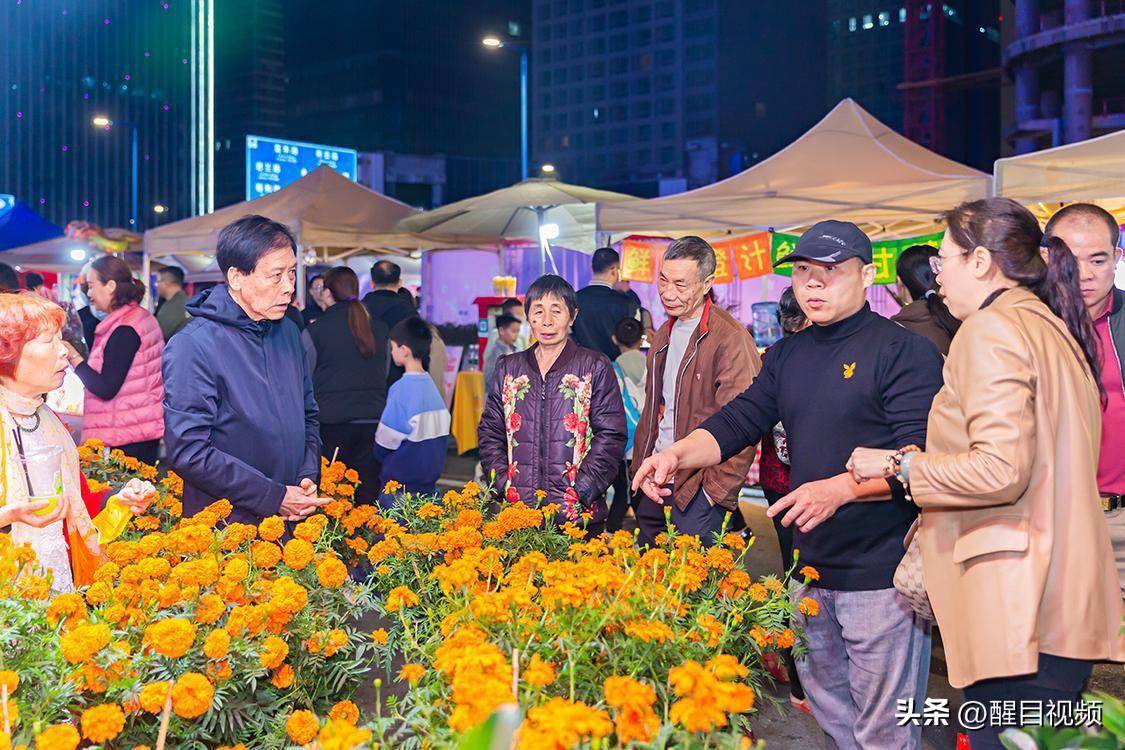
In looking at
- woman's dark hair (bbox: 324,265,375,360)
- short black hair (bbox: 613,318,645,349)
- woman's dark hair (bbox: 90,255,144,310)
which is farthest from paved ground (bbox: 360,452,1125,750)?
short black hair (bbox: 613,318,645,349)

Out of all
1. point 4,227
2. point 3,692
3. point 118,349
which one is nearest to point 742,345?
point 3,692

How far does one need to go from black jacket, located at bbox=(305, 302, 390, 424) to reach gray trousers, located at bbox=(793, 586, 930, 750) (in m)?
3.79

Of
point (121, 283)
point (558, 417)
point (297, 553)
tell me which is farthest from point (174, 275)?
point (297, 553)

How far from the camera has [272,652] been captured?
2051 millimetres

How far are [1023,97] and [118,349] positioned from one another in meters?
44.1

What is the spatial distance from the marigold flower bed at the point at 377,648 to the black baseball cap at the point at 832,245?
2.80ft

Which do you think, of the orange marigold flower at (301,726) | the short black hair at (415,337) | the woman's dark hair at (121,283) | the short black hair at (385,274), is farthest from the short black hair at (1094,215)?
the short black hair at (385,274)

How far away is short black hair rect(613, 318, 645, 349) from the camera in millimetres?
6543

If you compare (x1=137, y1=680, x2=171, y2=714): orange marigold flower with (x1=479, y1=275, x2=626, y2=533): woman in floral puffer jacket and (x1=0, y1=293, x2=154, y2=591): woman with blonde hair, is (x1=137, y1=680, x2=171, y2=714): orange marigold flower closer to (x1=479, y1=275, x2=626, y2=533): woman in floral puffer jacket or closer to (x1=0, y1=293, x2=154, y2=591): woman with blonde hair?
(x1=0, y1=293, x2=154, y2=591): woman with blonde hair

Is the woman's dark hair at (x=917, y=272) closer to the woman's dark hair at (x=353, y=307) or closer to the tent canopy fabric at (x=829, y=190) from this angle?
the woman's dark hair at (x=353, y=307)

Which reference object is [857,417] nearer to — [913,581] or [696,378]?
[913,581]

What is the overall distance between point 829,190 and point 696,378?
495cm

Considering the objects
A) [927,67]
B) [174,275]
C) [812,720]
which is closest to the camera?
[812,720]

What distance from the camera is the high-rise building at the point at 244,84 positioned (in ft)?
282
